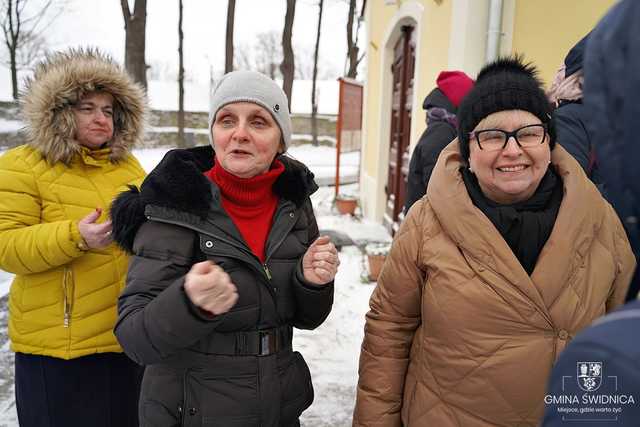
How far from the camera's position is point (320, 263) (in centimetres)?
143

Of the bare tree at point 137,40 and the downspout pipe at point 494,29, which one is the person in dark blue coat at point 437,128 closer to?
the downspout pipe at point 494,29

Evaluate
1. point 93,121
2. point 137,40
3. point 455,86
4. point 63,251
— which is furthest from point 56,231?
point 137,40

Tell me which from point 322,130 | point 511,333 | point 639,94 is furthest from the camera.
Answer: point 322,130

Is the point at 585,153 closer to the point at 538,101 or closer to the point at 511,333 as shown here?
the point at 538,101

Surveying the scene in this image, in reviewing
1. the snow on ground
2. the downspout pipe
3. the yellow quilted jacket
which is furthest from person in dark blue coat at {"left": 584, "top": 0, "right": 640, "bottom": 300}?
the downspout pipe

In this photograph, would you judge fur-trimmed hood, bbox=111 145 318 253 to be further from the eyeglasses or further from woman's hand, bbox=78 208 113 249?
the eyeglasses

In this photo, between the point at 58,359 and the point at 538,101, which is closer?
the point at 538,101

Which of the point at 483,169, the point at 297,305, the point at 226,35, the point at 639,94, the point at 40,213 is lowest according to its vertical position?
the point at 297,305

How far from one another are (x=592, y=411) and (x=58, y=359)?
1.87 metres

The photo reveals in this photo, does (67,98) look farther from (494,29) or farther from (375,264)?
(375,264)

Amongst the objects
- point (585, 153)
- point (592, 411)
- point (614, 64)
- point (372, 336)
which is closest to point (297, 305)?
point (372, 336)

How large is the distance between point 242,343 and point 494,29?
3826 mm

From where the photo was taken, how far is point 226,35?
723 inches

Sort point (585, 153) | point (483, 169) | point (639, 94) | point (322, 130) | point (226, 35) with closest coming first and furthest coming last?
point (639, 94) < point (483, 169) < point (585, 153) < point (226, 35) < point (322, 130)
